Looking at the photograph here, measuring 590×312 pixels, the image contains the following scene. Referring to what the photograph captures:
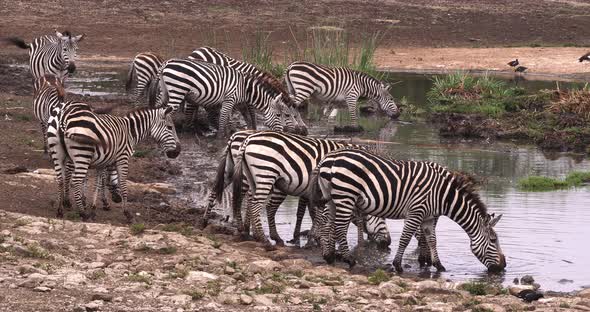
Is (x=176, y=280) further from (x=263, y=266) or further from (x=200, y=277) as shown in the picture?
(x=263, y=266)

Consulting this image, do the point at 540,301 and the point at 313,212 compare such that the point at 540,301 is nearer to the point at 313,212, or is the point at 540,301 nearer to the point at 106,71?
the point at 313,212

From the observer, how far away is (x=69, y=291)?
8688 mm

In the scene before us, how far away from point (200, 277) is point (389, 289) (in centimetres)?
161

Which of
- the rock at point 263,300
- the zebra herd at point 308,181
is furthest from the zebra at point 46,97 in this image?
the rock at point 263,300

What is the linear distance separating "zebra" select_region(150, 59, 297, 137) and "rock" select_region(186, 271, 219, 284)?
9.29m

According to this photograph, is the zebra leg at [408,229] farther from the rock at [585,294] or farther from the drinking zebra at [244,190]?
the rock at [585,294]

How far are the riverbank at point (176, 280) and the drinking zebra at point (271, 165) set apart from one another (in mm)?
1008

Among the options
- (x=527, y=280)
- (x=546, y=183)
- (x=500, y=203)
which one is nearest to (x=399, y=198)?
(x=527, y=280)

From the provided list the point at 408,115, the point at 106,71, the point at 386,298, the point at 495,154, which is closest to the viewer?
the point at 386,298

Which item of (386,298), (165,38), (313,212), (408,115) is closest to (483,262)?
(313,212)

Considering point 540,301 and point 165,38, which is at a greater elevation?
point 165,38

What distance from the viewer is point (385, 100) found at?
23.1 m

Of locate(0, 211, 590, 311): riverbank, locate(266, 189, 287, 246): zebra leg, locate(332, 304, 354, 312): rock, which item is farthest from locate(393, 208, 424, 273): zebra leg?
locate(332, 304, 354, 312): rock

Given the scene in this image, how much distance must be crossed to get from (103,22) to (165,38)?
251cm
